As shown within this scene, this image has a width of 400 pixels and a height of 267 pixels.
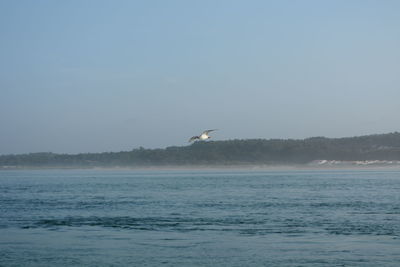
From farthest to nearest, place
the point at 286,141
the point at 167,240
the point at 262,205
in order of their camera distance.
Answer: the point at 286,141 < the point at 262,205 < the point at 167,240

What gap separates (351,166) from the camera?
142 m

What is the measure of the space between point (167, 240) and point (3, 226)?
9.14 metres

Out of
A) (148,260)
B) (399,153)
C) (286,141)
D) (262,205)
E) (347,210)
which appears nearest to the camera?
(148,260)

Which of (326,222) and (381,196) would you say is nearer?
(326,222)

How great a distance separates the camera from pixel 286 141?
154 metres

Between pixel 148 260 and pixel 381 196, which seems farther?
pixel 381 196

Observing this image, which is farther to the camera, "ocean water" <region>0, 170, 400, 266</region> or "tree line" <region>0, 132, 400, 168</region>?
"tree line" <region>0, 132, 400, 168</region>

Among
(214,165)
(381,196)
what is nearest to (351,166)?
(214,165)

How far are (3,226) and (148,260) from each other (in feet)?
37.9

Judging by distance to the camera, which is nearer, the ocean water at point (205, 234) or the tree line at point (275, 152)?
the ocean water at point (205, 234)

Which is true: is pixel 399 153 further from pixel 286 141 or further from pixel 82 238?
pixel 82 238

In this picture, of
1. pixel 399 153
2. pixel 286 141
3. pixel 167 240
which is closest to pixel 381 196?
pixel 167 240

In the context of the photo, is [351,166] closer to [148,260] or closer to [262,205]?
[262,205]

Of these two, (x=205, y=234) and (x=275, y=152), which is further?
(x=275, y=152)
